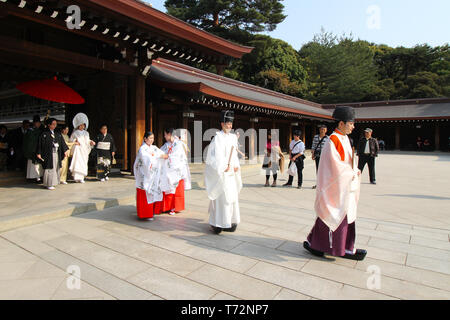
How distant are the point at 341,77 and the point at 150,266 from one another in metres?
38.0

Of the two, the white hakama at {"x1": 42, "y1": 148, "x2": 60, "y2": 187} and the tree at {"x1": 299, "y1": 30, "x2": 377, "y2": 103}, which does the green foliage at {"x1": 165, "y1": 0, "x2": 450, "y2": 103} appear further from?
the white hakama at {"x1": 42, "y1": 148, "x2": 60, "y2": 187}

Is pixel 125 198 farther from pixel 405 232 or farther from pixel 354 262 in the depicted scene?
pixel 405 232

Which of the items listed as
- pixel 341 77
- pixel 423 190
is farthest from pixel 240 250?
pixel 341 77

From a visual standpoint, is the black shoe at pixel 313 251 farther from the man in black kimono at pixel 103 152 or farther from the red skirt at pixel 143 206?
the man in black kimono at pixel 103 152

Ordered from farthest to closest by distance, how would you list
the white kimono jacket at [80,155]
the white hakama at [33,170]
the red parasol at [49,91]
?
the red parasol at [49,91], the white kimono jacket at [80,155], the white hakama at [33,170]

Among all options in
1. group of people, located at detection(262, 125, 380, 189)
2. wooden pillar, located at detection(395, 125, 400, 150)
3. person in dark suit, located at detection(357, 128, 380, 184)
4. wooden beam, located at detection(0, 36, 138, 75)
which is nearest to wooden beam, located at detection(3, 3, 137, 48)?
wooden beam, located at detection(0, 36, 138, 75)

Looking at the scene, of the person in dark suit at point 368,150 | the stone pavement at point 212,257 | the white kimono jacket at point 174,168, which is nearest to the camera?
the stone pavement at point 212,257

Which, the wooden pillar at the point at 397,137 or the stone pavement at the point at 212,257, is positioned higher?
the wooden pillar at the point at 397,137

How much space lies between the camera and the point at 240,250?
3.30 metres

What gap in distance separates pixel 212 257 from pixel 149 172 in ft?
6.00

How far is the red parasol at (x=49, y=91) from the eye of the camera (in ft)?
23.3

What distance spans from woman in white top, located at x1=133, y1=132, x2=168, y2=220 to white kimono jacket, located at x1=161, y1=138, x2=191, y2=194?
16cm

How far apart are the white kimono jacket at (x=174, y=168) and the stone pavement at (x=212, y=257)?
1.72 feet

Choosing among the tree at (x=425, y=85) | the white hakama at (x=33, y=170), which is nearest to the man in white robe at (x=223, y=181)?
the white hakama at (x=33, y=170)
